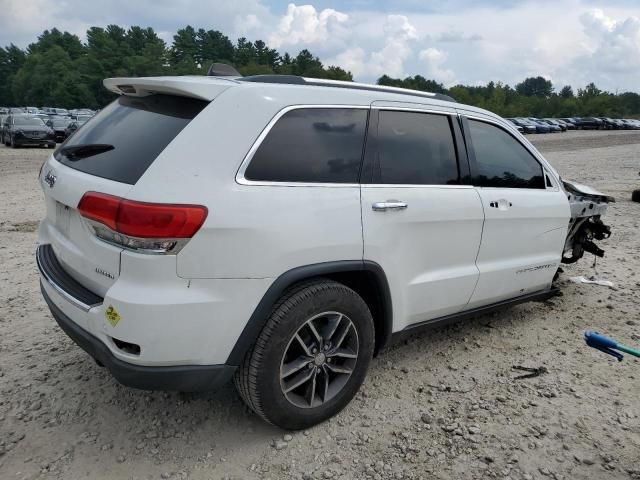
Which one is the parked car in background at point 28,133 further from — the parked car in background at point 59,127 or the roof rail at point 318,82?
the roof rail at point 318,82

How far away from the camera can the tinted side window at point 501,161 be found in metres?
3.74

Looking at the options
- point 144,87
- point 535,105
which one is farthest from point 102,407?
point 535,105

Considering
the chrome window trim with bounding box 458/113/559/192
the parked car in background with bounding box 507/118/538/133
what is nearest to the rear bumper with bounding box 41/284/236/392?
the chrome window trim with bounding box 458/113/559/192

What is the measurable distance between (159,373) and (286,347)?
0.63 metres

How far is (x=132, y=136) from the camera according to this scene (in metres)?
2.72

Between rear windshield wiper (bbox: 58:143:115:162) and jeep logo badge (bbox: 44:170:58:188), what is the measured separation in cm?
13

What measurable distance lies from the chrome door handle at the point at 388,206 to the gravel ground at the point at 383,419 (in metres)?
1.22

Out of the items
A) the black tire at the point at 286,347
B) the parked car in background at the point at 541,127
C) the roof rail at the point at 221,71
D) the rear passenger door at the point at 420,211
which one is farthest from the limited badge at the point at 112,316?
the parked car in background at the point at 541,127

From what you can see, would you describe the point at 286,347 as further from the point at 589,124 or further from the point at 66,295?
the point at 589,124

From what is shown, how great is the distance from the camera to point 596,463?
282 cm

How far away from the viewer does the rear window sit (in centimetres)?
255

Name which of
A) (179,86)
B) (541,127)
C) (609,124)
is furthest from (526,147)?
(609,124)

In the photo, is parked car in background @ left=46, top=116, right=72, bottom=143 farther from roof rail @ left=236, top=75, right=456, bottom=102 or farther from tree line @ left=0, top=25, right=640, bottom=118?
tree line @ left=0, top=25, right=640, bottom=118

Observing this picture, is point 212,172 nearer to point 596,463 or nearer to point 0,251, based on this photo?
point 596,463
